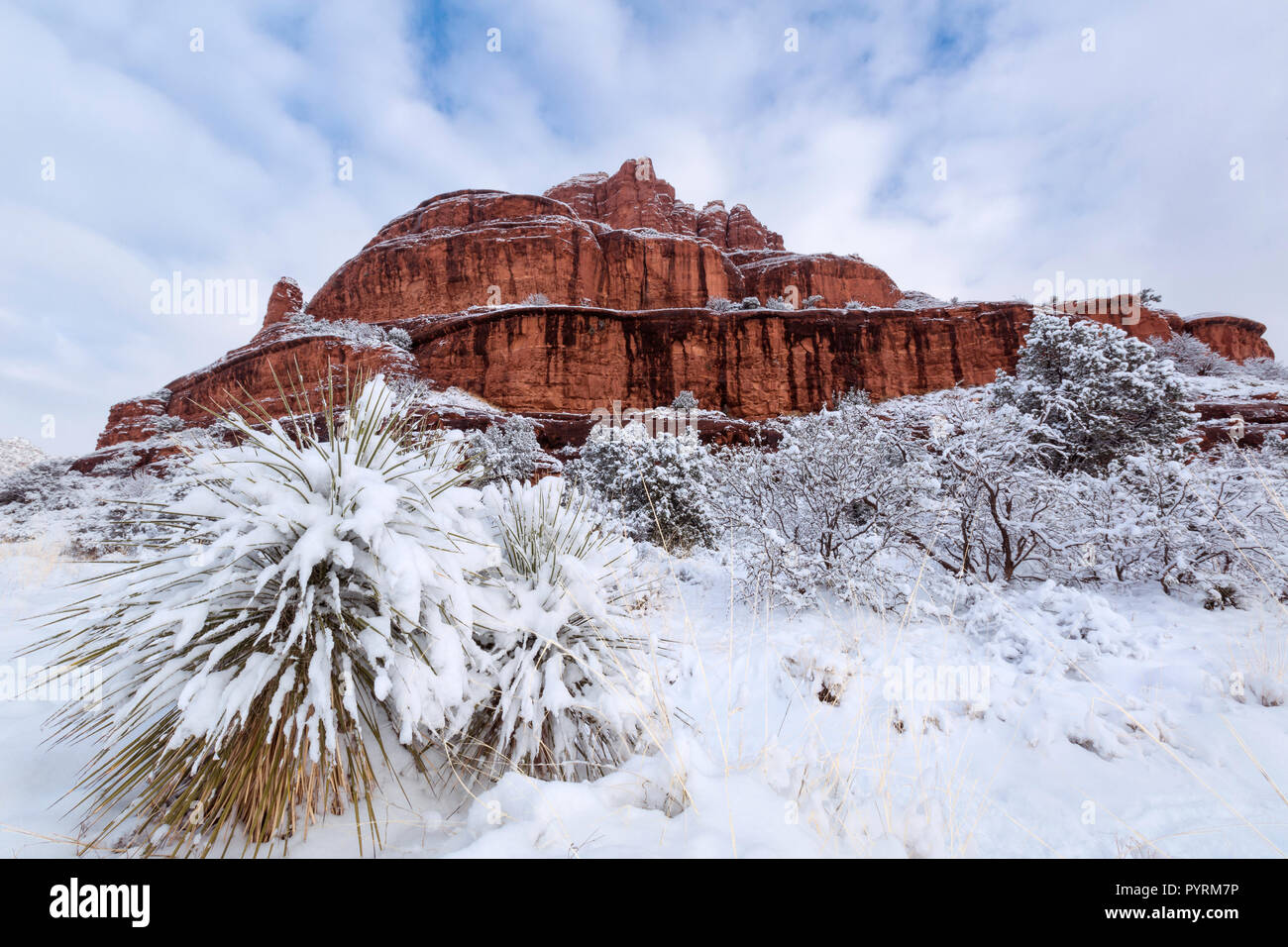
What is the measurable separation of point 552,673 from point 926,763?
2.15 meters

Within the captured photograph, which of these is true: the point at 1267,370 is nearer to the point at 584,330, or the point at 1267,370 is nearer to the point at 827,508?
the point at 584,330

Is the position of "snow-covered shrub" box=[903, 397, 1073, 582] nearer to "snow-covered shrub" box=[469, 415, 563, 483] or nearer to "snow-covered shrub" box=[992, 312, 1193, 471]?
"snow-covered shrub" box=[992, 312, 1193, 471]

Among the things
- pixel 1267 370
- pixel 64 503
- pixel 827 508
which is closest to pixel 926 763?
pixel 827 508

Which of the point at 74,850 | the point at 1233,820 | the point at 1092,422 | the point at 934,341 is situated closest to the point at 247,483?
the point at 74,850

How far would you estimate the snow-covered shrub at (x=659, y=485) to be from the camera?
11977 mm

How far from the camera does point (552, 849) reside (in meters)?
1.46

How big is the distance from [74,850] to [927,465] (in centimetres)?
805

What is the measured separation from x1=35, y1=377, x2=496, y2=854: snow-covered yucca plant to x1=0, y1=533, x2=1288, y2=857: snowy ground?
0.29m

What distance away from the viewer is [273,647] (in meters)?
1.78

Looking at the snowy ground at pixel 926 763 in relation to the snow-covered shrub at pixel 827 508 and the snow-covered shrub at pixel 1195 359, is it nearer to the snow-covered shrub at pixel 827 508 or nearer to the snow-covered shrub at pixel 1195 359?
the snow-covered shrub at pixel 827 508

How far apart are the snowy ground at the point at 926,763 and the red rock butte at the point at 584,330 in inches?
888

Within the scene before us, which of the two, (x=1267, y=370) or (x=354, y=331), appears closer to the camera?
(x=354, y=331)

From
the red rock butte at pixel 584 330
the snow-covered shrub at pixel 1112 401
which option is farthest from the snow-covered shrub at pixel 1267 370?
the snow-covered shrub at pixel 1112 401
